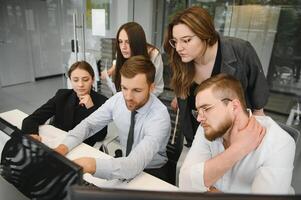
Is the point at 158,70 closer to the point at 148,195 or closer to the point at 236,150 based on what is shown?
the point at 236,150

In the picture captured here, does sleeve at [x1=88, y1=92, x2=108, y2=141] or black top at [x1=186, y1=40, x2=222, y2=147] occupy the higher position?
black top at [x1=186, y1=40, x2=222, y2=147]

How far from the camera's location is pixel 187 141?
1.66 meters

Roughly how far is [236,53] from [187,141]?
64 centimetres

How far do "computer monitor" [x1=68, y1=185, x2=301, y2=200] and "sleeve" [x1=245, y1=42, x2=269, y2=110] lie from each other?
3.63 ft

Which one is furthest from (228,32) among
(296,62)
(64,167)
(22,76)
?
(22,76)

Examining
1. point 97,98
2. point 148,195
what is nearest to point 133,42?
point 97,98

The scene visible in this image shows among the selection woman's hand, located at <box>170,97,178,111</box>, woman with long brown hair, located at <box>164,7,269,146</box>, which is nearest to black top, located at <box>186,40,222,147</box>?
woman with long brown hair, located at <box>164,7,269,146</box>

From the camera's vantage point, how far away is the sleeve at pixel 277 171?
2.85 feet

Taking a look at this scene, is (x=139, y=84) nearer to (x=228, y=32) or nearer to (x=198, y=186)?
(x=198, y=186)

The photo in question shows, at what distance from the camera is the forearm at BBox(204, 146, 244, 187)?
2.97ft

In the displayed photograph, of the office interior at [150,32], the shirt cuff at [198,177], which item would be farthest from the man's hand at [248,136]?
the office interior at [150,32]

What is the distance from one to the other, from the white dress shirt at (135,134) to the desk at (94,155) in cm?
4

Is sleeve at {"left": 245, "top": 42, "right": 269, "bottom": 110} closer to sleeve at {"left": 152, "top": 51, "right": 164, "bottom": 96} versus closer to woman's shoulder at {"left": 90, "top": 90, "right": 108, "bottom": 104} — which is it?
sleeve at {"left": 152, "top": 51, "right": 164, "bottom": 96}

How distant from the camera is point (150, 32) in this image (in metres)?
3.88
